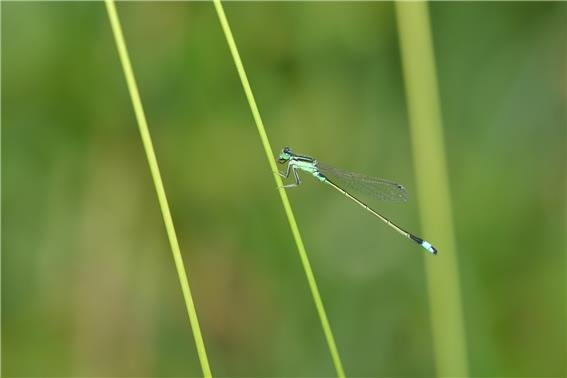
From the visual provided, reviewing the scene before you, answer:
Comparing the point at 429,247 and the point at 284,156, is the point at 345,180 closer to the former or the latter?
the point at 284,156

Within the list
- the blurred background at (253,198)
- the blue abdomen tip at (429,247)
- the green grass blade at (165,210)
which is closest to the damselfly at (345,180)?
the blurred background at (253,198)

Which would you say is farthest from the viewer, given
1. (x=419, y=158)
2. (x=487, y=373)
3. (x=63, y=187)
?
(x=63, y=187)

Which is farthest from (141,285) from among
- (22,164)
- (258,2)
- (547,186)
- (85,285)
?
(547,186)

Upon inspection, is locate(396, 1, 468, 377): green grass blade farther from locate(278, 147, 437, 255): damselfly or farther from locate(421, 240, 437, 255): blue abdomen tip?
locate(278, 147, 437, 255): damselfly

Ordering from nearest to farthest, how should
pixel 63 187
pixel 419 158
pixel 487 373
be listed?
pixel 419 158 < pixel 487 373 < pixel 63 187

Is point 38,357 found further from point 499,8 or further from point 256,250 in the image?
point 499,8

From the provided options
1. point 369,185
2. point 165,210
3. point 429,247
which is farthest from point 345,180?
point 165,210

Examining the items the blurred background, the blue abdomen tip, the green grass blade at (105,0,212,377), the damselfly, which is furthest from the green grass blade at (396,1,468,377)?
the green grass blade at (105,0,212,377)
